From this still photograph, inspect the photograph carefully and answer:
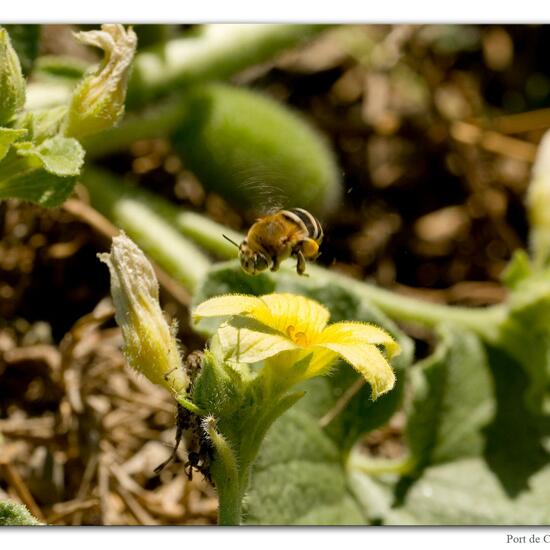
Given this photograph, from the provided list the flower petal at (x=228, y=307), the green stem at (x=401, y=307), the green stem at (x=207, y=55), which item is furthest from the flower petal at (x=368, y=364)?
the green stem at (x=207, y=55)

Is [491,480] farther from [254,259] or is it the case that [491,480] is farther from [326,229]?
[254,259]

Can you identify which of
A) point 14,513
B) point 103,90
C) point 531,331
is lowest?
point 531,331

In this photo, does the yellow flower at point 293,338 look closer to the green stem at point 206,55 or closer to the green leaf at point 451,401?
the green leaf at point 451,401

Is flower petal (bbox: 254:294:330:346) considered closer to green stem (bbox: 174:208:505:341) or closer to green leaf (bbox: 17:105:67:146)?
green leaf (bbox: 17:105:67:146)

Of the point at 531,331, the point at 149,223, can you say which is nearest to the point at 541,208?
the point at 531,331
